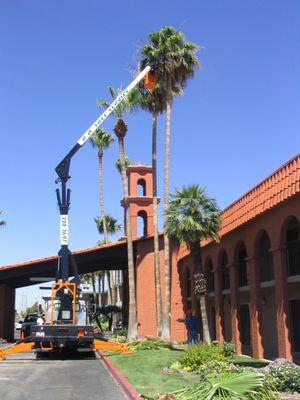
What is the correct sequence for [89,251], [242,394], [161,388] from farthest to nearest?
[89,251] < [161,388] < [242,394]

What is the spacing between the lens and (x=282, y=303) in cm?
1725

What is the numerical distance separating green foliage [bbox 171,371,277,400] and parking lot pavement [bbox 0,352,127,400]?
2.91 metres

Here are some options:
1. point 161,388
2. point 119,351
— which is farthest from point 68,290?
point 161,388

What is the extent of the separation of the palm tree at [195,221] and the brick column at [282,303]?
17.6 ft

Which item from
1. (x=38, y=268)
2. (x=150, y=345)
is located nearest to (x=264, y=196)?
(x=150, y=345)

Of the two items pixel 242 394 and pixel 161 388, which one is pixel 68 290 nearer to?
pixel 161 388

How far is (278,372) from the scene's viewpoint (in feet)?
36.2

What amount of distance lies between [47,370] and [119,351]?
228 inches

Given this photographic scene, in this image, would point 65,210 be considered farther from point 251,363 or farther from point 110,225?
point 110,225

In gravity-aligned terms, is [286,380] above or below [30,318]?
below

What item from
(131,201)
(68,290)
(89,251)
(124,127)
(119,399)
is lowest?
(119,399)

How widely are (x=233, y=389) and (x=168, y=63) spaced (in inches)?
961

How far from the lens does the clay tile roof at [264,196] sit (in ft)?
53.0

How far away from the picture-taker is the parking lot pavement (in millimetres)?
12039
